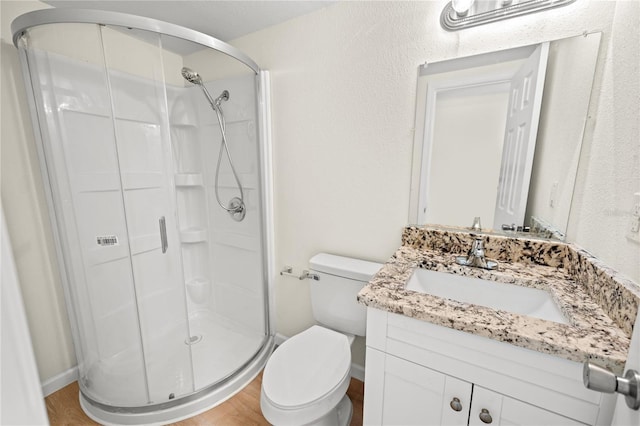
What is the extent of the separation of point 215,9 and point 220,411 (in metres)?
2.22

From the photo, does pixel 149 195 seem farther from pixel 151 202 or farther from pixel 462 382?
pixel 462 382

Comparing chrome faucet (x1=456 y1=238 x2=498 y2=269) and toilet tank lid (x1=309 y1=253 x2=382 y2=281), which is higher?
chrome faucet (x1=456 y1=238 x2=498 y2=269)

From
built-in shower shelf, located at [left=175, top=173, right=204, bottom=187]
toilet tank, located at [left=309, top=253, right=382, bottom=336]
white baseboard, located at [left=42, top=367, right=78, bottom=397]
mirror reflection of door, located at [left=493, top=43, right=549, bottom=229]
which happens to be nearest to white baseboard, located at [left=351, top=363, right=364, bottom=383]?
toilet tank, located at [left=309, top=253, right=382, bottom=336]

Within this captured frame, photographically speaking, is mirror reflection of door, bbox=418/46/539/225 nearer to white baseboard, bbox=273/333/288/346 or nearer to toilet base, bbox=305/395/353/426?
toilet base, bbox=305/395/353/426

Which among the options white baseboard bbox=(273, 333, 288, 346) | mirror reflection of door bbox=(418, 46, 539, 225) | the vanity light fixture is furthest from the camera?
white baseboard bbox=(273, 333, 288, 346)

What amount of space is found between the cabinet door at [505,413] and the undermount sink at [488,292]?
1.04 ft

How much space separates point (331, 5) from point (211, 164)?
3.89 feet

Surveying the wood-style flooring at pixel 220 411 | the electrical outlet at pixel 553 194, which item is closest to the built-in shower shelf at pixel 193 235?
the wood-style flooring at pixel 220 411

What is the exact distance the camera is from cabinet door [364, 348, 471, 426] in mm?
804

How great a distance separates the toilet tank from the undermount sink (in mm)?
307

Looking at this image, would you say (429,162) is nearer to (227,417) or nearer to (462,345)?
(462,345)

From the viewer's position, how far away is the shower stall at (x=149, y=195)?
1.28m

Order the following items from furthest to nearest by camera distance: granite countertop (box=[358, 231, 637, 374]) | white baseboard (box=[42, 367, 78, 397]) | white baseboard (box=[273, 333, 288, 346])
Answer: white baseboard (box=[273, 333, 288, 346]) < white baseboard (box=[42, 367, 78, 397]) < granite countertop (box=[358, 231, 637, 374])

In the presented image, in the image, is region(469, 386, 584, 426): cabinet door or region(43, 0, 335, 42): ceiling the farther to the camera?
region(43, 0, 335, 42): ceiling
